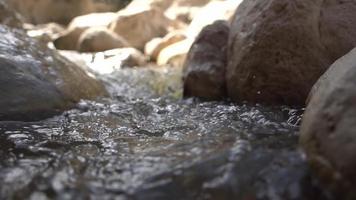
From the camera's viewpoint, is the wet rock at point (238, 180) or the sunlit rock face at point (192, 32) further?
the sunlit rock face at point (192, 32)

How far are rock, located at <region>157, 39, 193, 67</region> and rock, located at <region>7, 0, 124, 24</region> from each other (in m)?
6.71

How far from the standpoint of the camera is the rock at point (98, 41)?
11391mm

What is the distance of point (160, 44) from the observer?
1166 cm

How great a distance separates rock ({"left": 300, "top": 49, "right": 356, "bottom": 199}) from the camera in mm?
2184

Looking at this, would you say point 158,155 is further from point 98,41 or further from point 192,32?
point 192,32

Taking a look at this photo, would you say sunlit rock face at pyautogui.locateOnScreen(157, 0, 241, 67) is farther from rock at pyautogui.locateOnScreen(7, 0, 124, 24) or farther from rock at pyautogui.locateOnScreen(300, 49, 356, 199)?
rock at pyautogui.locateOnScreen(300, 49, 356, 199)

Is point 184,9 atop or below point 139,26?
atop

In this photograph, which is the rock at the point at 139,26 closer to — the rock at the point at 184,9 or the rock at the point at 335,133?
the rock at the point at 184,9

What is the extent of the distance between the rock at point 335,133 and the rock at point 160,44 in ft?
29.6

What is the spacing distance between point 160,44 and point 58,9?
6.87 metres

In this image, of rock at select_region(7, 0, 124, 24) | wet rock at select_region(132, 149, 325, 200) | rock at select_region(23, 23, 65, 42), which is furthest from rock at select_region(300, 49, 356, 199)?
rock at select_region(7, 0, 124, 24)

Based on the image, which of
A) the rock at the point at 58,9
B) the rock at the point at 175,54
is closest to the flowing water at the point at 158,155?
the rock at the point at 175,54

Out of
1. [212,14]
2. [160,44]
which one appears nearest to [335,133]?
[160,44]

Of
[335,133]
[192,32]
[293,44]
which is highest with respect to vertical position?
[192,32]
